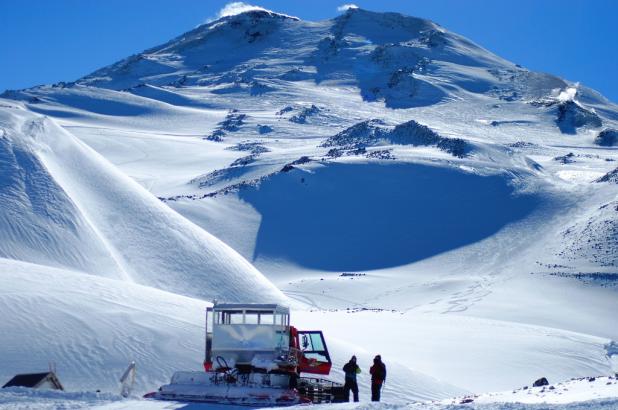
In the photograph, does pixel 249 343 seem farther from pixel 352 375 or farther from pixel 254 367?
pixel 352 375

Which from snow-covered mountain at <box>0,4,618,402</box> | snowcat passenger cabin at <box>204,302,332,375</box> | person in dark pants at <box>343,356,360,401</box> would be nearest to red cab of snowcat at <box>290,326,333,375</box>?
snowcat passenger cabin at <box>204,302,332,375</box>

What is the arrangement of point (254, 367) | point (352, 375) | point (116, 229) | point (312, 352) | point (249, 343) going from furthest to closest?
1. point (116, 229)
2. point (312, 352)
3. point (249, 343)
4. point (352, 375)
5. point (254, 367)

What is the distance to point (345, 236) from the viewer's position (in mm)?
70188

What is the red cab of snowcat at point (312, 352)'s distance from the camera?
17.0 metres

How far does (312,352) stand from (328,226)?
5450 cm

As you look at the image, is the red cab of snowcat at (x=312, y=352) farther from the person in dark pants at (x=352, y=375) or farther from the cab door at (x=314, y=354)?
the person in dark pants at (x=352, y=375)

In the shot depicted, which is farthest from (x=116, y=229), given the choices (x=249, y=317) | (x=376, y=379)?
(x=376, y=379)

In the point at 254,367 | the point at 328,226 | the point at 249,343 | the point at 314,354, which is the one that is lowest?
the point at 254,367

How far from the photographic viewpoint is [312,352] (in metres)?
17.3

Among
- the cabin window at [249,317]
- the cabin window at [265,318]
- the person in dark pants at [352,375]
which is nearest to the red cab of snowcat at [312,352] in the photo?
the cabin window at [265,318]

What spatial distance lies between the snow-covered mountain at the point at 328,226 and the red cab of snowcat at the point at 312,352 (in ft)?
15.7

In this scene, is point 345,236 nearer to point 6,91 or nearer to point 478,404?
point 478,404

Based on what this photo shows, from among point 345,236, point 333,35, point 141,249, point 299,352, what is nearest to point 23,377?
point 299,352

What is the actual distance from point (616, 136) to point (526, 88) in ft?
117
